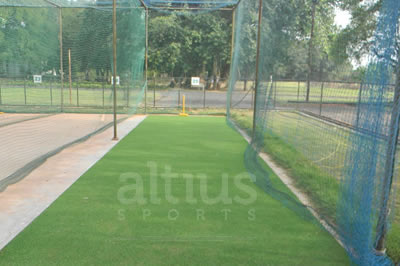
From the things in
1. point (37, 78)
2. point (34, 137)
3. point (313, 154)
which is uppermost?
point (37, 78)

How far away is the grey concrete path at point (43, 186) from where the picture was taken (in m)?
3.15

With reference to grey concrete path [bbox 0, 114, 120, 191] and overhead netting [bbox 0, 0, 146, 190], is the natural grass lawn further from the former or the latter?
overhead netting [bbox 0, 0, 146, 190]

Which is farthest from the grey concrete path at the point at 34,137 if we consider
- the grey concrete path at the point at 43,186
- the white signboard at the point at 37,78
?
the white signboard at the point at 37,78

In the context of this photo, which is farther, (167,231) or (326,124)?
(326,124)

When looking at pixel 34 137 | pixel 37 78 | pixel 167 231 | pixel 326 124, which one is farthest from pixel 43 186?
pixel 37 78

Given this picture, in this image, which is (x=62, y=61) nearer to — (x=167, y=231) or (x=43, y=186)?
(x=43, y=186)

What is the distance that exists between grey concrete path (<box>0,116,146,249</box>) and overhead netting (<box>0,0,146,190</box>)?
106 cm

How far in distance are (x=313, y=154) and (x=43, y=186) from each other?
4.08 meters

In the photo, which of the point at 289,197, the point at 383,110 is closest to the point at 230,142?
the point at 289,197

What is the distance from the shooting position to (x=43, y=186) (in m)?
4.11

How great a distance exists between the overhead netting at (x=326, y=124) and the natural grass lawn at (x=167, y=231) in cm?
31

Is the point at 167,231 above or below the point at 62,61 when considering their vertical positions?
below

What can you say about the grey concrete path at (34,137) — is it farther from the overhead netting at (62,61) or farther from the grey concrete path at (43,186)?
the grey concrete path at (43,186)

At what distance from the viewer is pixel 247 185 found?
429cm
